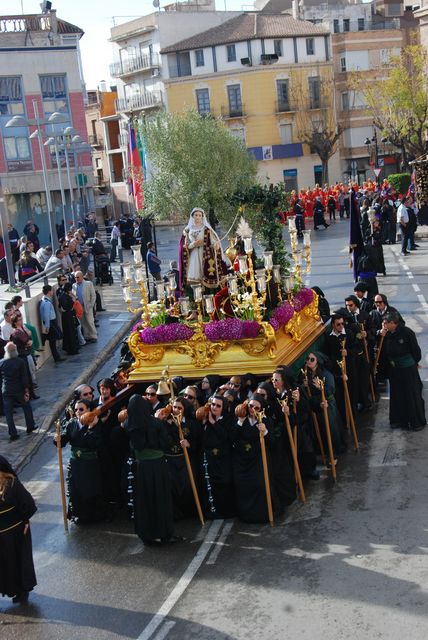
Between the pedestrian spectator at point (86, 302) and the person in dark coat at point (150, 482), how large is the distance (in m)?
A: 10.9

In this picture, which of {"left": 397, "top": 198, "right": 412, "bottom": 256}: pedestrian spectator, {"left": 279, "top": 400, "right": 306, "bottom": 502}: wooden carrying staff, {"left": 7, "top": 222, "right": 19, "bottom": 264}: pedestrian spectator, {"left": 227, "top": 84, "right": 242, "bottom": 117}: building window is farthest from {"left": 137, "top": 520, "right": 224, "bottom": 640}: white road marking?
{"left": 227, "top": 84, "right": 242, "bottom": 117}: building window

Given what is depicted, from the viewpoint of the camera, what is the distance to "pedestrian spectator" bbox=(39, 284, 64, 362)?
18406 mm

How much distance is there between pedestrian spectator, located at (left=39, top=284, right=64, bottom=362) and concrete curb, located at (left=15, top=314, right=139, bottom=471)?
868 mm

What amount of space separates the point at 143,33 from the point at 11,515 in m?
59.2

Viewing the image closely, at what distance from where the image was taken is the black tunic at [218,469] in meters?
Result: 10.1

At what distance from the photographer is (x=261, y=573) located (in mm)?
8758

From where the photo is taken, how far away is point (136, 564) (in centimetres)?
928

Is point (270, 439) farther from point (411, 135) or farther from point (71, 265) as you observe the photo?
point (411, 135)

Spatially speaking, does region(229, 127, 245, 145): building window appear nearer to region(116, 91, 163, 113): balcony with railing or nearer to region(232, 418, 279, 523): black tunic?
region(116, 91, 163, 113): balcony with railing

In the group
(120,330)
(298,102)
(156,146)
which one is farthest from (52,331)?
(298,102)

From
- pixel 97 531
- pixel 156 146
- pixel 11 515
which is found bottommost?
pixel 97 531

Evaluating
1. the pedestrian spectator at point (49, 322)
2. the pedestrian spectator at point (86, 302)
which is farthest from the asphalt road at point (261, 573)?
the pedestrian spectator at point (86, 302)

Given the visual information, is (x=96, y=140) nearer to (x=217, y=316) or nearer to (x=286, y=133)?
(x=286, y=133)

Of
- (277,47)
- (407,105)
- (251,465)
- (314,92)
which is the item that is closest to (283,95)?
(314,92)
